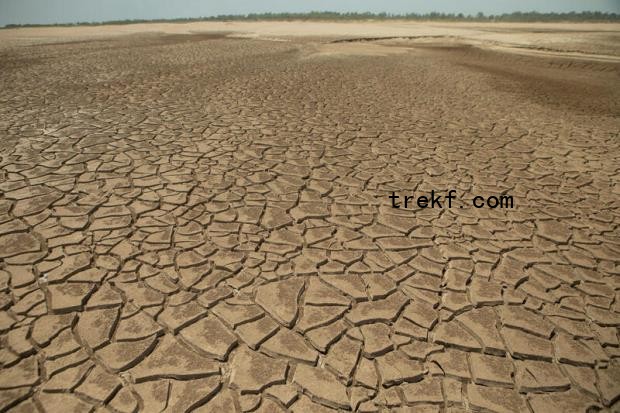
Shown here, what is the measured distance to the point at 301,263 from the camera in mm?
2689

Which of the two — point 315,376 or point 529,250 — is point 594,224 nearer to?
point 529,250

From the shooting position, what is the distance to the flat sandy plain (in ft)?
6.05

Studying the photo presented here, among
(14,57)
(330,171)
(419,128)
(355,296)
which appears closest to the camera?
(355,296)

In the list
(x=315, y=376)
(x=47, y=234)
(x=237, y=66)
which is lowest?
(x=315, y=376)

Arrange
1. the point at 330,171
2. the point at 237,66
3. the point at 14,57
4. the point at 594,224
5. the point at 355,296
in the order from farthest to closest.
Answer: the point at 14,57 < the point at 237,66 < the point at 330,171 < the point at 594,224 < the point at 355,296

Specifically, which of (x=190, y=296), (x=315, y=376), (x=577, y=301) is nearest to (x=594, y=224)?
(x=577, y=301)

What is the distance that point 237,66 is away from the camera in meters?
10.8

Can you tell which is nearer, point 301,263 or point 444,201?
point 301,263

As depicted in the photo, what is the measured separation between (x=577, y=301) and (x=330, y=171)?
8.20 feet

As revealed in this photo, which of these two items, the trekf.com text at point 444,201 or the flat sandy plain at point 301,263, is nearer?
the flat sandy plain at point 301,263

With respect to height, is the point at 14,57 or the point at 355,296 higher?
the point at 14,57

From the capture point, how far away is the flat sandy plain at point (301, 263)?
1843 mm

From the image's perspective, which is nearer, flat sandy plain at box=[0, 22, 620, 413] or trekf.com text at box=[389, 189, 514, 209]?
flat sandy plain at box=[0, 22, 620, 413]

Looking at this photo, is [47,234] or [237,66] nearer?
[47,234]
